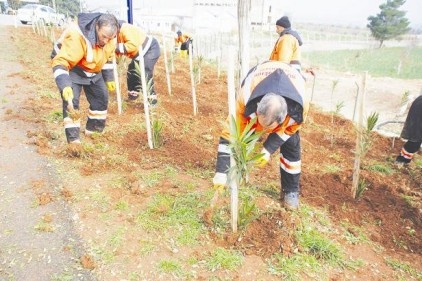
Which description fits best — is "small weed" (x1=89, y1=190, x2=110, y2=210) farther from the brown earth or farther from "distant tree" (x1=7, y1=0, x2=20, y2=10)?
"distant tree" (x1=7, y1=0, x2=20, y2=10)

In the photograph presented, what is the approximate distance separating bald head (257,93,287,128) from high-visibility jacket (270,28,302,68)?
2.43m

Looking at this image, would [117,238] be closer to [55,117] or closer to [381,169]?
[55,117]

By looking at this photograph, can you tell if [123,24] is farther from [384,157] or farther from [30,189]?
[384,157]

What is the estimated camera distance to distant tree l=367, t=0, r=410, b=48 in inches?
1465

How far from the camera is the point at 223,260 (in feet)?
8.72

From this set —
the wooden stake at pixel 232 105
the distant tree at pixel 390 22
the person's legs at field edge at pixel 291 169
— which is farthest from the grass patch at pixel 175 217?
the distant tree at pixel 390 22

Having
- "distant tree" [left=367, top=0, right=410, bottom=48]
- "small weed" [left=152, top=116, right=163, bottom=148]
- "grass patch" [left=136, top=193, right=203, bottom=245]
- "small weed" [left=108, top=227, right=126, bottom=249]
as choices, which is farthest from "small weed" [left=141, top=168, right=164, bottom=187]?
"distant tree" [left=367, top=0, right=410, bottom=48]

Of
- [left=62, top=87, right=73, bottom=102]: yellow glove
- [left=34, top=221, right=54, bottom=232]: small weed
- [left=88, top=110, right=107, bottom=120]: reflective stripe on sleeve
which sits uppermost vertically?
[left=62, top=87, right=73, bottom=102]: yellow glove

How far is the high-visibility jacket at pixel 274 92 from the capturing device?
8.99ft

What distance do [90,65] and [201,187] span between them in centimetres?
202

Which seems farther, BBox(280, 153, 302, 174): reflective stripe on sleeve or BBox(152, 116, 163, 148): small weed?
BBox(152, 116, 163, 148): small weed

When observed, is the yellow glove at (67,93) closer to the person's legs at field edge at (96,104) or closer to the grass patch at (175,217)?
the person's legs at field edge at (96,104)

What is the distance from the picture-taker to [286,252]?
109 inches

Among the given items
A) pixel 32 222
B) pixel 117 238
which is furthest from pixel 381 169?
pixel 32 222
